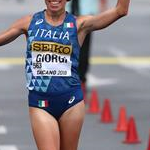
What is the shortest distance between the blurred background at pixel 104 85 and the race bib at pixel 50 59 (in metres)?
3.72

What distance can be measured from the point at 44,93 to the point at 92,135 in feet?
15.0

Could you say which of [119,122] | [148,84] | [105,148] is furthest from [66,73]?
[148,84]

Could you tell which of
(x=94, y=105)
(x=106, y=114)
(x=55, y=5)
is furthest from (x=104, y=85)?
(x=55, y=5)

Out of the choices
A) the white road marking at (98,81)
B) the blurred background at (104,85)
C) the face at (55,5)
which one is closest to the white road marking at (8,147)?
the blurred background at (104,85)

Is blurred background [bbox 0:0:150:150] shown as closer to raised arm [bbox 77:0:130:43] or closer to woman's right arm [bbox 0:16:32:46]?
woman's right arm [bbox 0:16:32:46]

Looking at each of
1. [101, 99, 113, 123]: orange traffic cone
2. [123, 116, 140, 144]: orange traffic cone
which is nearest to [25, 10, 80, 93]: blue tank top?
[123, 116, 140, 144]: orange traffic cone

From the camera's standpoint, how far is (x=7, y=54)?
21094 millimetres

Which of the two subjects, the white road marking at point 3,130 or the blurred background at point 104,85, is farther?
the white road marking at point 3,130

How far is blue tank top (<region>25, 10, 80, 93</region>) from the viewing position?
9.54 meters

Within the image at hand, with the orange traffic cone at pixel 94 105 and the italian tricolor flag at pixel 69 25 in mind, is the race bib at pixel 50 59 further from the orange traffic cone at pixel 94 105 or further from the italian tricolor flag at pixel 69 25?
the orange traffic cone at pixel 94 105

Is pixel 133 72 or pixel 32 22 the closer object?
pixel 32 22

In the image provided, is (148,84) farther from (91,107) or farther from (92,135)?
(92,135)

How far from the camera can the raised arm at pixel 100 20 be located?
31.3ft

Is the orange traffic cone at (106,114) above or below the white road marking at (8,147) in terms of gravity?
below
